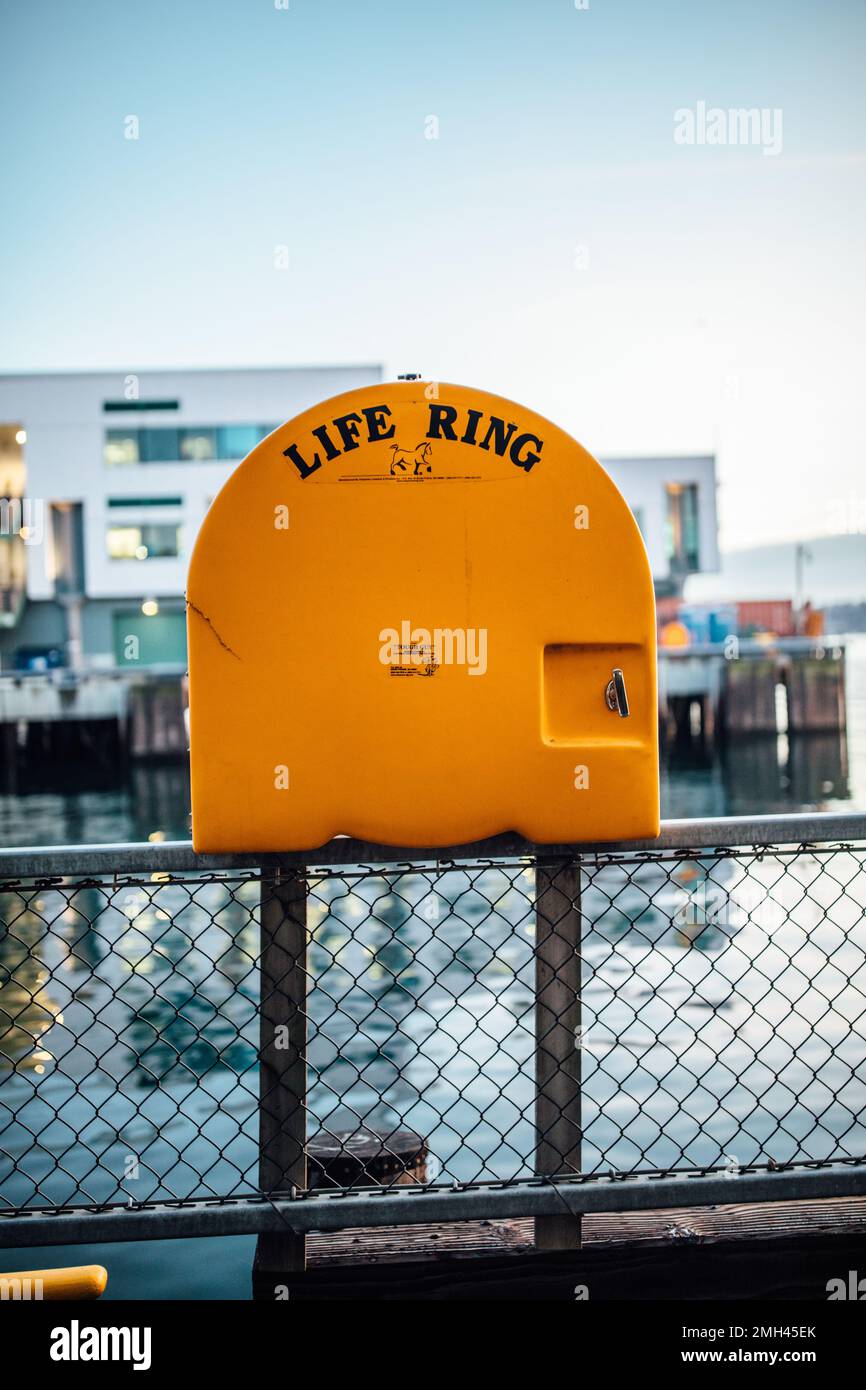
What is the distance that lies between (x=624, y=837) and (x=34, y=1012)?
8.19 metres

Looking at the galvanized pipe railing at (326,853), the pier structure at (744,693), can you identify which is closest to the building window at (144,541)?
the pier structure at (744,693)

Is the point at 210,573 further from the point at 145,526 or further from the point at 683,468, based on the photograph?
the point at 683,468

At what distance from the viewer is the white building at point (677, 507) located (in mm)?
56906

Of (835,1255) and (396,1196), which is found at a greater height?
(396,1196)

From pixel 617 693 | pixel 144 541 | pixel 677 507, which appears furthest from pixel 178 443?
pixel 617 693

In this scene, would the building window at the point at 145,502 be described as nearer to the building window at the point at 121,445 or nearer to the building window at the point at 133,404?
the building window at the point at 121,445

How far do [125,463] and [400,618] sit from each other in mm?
52164

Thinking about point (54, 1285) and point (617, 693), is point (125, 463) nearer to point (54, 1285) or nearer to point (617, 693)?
point (54, 1285)

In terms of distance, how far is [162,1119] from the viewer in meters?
6.73

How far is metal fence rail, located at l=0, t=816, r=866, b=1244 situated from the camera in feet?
8.00

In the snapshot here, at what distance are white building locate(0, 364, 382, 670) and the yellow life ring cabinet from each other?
1964 inches

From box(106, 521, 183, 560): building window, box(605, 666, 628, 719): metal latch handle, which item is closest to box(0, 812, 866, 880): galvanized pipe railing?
box(605, 666, 628, 719): metal latch handle

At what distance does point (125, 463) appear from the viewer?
169 feet
